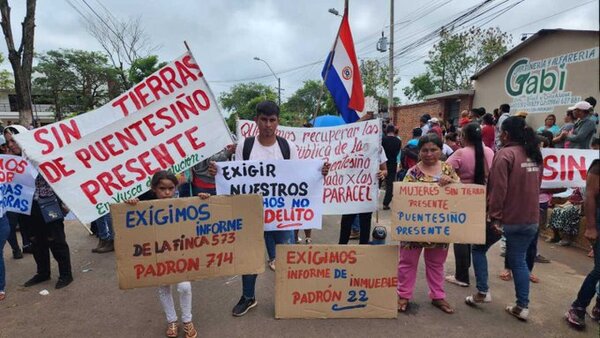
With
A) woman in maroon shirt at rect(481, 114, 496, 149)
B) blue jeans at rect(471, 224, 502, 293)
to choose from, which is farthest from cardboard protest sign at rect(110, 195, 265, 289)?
woman in maroon shirt at rect(481, 114, 496, 149)

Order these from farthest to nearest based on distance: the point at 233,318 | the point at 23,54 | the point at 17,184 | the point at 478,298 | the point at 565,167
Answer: the point at 23,54 → the point at 565,167 → the point at 17,184 → the point at 478,298 → the point at 233,318

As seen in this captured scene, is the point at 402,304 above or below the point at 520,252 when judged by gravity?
below

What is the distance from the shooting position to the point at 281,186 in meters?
3.28

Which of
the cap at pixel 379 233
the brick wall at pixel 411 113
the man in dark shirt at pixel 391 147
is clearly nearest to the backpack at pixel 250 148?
the cap at pixel 379 233

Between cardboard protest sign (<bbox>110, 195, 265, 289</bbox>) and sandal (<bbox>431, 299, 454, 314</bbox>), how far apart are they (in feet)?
5.85

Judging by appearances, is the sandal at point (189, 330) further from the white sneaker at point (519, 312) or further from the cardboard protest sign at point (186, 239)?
the white sneaker at point (519, 312)

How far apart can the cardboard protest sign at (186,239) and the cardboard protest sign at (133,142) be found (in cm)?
74

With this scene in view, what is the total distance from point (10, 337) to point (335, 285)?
2856 millimetres

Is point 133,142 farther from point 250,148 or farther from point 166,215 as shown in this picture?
point 250,148

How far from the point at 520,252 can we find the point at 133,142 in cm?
376

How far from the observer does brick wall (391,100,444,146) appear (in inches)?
691

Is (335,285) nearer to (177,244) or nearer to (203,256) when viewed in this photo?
(203,256)

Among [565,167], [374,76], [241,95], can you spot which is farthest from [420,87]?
[565,167]

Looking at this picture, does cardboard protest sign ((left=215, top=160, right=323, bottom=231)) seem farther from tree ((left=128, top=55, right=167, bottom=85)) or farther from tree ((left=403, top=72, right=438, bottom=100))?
tree ((left=403, top=72, right=438, bottom=100))
